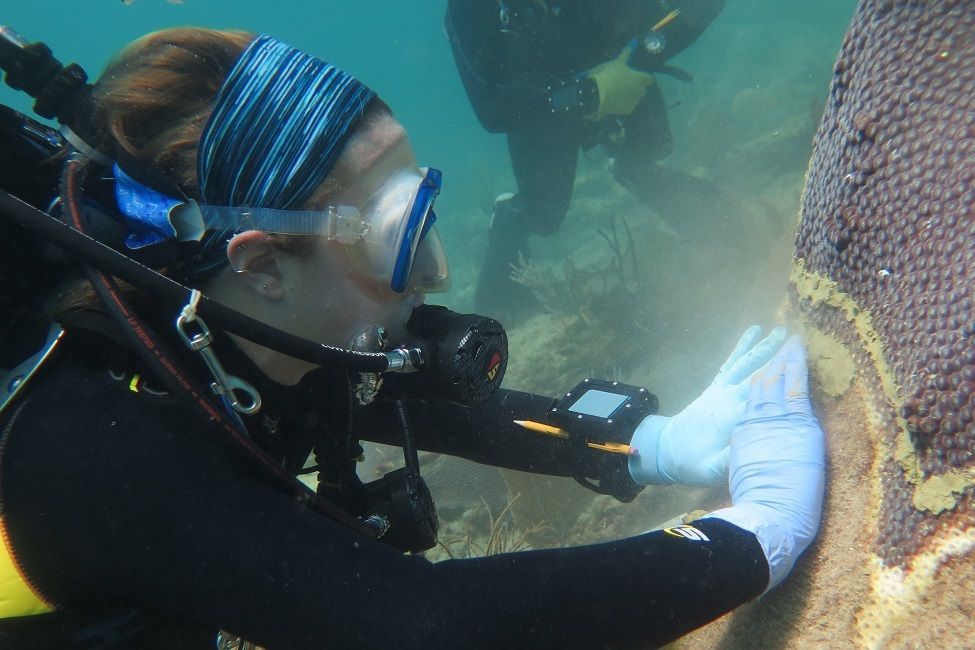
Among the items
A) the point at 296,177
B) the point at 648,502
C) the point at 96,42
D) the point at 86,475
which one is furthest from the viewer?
the point at 96,42

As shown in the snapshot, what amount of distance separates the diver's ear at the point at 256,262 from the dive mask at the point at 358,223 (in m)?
0.03

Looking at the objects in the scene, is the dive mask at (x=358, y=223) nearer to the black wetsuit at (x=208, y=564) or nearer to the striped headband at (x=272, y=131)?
the striped headband at (x=272, y=131)

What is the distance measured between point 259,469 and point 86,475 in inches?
13.6

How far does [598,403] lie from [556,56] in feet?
22.1

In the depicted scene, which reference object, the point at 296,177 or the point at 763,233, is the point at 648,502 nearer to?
the point at 296,177

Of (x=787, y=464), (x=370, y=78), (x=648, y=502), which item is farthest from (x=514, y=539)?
(x=370, y=78)

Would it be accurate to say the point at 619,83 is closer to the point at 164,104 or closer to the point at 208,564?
the point at 164,104

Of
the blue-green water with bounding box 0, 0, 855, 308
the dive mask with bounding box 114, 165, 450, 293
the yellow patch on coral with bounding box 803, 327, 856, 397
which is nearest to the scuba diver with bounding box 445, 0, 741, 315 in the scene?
Result: the blue-green water with bounding box 0, 0, 855, 308

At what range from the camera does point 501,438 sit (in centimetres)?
257

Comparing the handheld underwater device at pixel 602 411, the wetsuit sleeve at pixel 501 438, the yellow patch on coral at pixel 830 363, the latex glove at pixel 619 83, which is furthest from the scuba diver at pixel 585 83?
the yellow patch on coral at pixel 830 363

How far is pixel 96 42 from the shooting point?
298ft

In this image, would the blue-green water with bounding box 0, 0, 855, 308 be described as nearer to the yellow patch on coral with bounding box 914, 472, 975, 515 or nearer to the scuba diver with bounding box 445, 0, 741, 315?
the scuba diver with bounding box 445, 0, 741, 315

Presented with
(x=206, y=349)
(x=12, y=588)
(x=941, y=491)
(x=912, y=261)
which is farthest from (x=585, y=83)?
(x=12, y=588)

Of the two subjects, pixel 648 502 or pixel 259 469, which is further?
pixel 648 502
